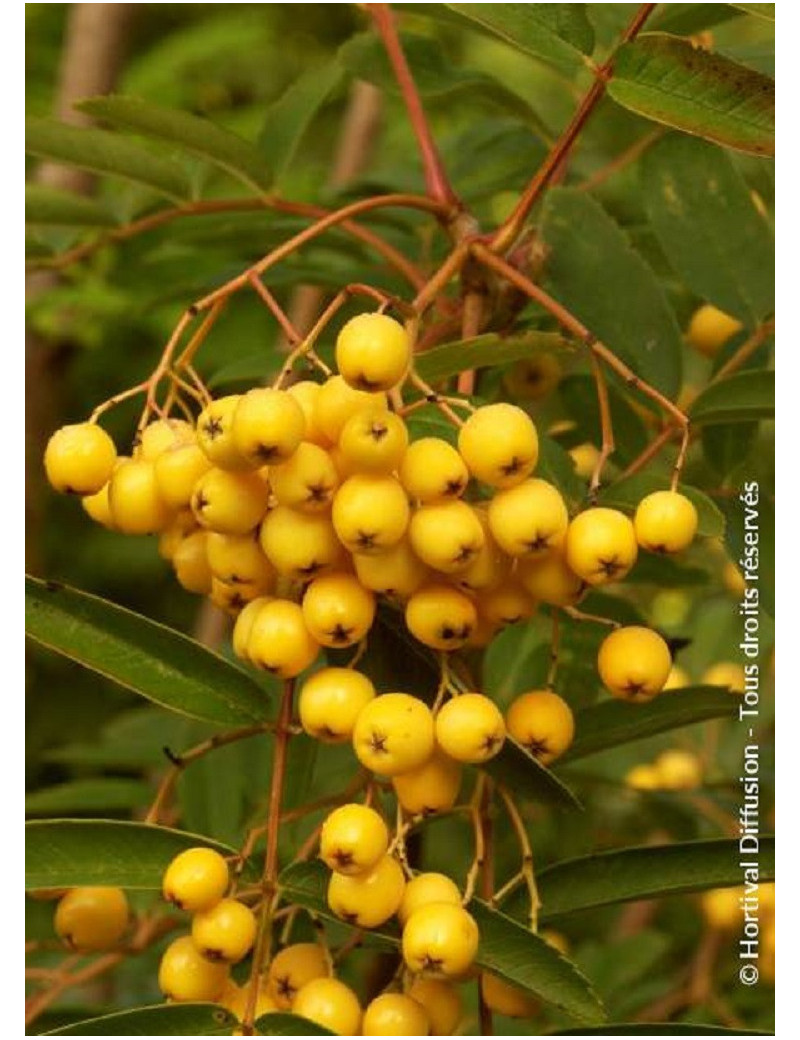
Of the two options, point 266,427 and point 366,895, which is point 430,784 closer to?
point 366,895

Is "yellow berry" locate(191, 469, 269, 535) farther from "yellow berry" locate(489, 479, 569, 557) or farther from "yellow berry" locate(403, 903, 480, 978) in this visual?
"yellow berry" locate(403, 903, 480, 978)

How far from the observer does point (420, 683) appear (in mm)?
964

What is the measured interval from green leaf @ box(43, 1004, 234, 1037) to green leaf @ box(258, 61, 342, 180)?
769 millimetres

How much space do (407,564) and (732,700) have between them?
1.00ft

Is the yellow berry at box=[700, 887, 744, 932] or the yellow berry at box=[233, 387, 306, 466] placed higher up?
the yellow berry at box=[233, 387, 306, 466]

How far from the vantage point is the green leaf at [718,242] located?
128cm

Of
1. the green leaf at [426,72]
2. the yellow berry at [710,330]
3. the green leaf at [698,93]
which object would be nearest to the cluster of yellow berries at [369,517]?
the green leaf at [698,93]

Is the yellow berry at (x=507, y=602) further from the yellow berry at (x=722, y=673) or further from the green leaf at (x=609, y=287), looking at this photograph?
the yellow berry at (x=722, y=673)

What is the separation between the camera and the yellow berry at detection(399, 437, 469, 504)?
874 mm

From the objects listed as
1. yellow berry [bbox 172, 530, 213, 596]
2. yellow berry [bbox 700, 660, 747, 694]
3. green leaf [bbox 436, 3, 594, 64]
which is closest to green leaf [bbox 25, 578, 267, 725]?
yellow berry [bbox 172, 530, 213, 596]

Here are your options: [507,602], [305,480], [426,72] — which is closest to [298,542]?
[305,480]

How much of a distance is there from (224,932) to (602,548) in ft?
1.05

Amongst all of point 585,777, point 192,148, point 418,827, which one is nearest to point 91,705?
point 585,777

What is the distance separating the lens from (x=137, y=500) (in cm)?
97
